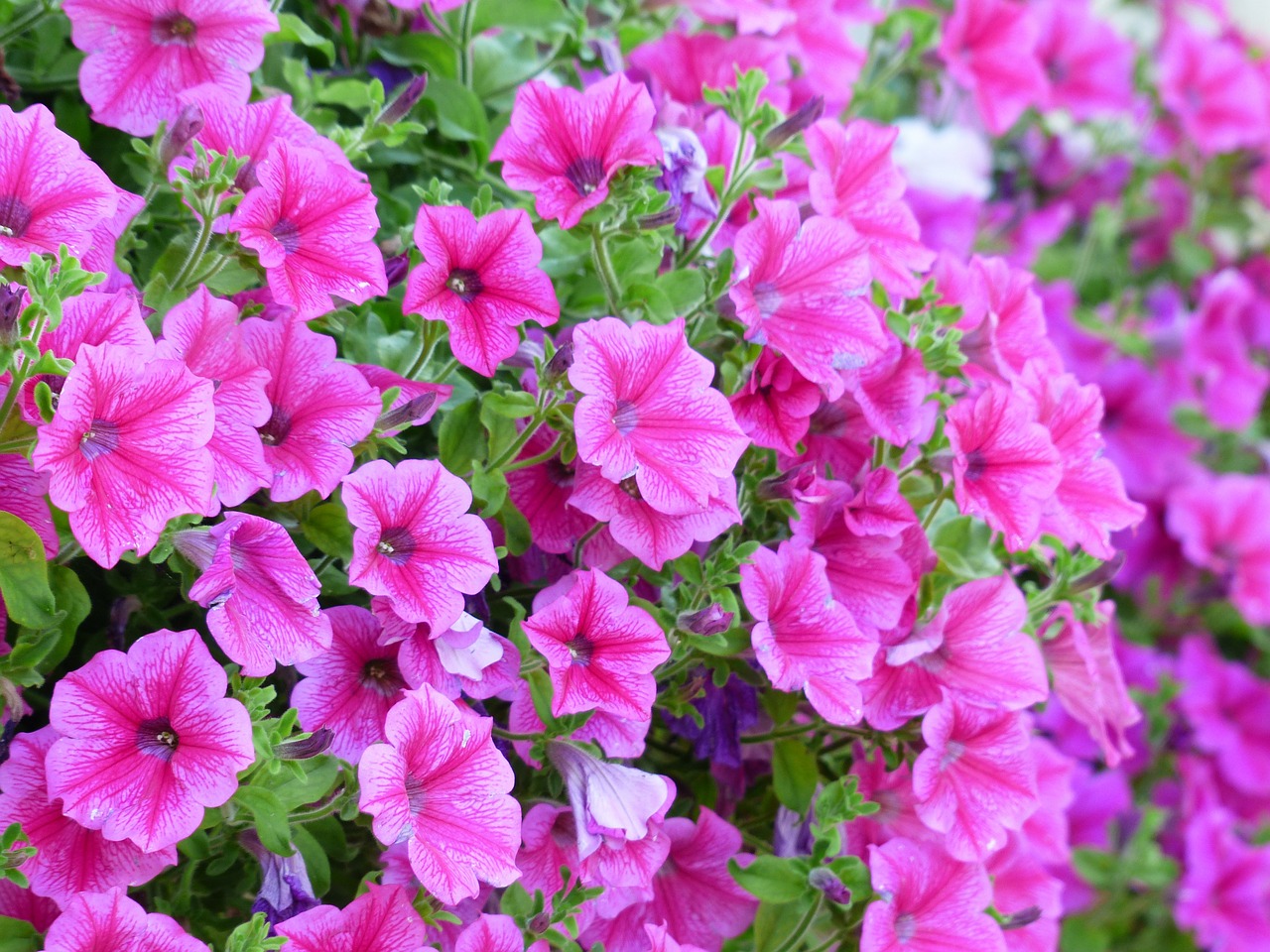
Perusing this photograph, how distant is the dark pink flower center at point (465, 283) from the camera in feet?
1.86

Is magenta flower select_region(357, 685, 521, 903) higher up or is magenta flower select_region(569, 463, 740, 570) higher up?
magenta flower select_region(569, 463, 740, 570)

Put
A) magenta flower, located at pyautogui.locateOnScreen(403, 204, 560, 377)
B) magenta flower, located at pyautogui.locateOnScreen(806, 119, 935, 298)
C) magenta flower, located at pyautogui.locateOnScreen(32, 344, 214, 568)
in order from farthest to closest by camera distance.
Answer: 1. magenta flower, located at pyautogui.locateOnScreen(806, 119, 935, 298)
2. magenta flower, located at pyautogui.locateOnScreen(403, 204, 560, 377)
3. magenta flower, located at pyautogui.locateOnScreen(32, 344, 214, 568)

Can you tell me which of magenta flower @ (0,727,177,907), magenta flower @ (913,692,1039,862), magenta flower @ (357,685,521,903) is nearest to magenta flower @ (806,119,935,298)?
magenta flower @ (913,692,1039,862)

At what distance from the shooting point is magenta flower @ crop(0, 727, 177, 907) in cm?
48

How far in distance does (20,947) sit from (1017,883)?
21.3 inches

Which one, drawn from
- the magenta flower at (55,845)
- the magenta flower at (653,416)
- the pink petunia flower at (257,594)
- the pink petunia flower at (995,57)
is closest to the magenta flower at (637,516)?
the magenta flower at (653,416)

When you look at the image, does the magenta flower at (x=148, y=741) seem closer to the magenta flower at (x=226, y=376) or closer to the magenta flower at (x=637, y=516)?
the magenta flower at (x=226, y=376)

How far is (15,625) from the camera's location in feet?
1.73

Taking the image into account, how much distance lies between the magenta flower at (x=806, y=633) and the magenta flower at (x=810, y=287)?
93 millimetres

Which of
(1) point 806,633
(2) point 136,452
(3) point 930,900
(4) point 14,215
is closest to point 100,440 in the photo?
(2) point 136,452

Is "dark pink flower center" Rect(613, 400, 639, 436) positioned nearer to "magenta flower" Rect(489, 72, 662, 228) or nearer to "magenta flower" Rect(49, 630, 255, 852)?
"magenta flower" Rect(489, 72, 662, 228)

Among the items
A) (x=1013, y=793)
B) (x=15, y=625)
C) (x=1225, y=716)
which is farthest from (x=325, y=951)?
(x=1225, y=716)

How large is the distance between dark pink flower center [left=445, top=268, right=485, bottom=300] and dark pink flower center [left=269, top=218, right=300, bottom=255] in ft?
0.24

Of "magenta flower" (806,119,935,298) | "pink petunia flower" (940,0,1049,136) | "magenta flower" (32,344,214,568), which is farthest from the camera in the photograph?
"pink petunia flower" (940,0,1049,136)
